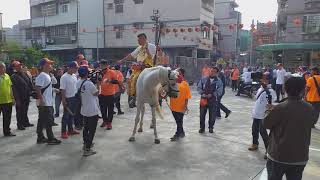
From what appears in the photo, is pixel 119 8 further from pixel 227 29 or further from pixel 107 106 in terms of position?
pixel 107 106

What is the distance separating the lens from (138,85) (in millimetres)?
7617

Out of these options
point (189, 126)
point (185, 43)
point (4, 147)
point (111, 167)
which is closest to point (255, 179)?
point (111, 167)

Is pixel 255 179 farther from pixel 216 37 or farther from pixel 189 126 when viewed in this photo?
pixel 216 37

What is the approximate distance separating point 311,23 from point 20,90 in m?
26.1

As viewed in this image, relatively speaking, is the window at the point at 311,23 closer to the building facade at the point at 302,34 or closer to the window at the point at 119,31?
the building facade at the point at 302,34

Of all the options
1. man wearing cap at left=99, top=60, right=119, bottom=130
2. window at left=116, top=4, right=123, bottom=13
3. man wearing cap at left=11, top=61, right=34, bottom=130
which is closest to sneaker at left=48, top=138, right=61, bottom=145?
man wearing cap at left=99, top=60, right=119, bottom=130

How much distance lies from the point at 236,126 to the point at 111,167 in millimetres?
4852

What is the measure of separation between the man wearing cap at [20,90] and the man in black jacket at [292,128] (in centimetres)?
683

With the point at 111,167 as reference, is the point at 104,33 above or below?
above

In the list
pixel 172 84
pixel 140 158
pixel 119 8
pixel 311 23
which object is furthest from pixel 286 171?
pixel 119 8

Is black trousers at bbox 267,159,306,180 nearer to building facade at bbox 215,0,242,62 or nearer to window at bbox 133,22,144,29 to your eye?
window at bbox 133,22,144,29

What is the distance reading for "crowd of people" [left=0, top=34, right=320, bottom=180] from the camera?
11.1 ft

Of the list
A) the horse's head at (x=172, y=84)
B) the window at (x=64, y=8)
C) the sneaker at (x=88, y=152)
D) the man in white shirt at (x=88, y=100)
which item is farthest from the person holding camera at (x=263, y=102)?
the window at (x=64, y=8)

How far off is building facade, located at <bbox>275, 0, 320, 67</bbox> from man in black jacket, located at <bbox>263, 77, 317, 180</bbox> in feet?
82.6
